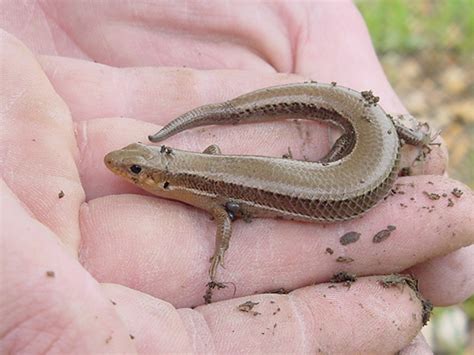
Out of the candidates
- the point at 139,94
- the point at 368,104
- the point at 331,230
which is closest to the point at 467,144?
the point at 368,104

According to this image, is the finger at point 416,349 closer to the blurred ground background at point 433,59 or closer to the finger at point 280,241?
the finger at point 280,241

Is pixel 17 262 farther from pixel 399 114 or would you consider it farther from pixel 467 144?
pixel 467 144

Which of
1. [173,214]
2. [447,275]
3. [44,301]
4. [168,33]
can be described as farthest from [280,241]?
[168,33]

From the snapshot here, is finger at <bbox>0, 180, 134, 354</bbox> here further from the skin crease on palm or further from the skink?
the skink

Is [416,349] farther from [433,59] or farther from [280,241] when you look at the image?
[433,59]

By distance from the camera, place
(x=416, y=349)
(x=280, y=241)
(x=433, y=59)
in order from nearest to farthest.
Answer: (x=416, y=349) < (x=280, y=241) < (x=433, y=59)

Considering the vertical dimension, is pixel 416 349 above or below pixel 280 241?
below
